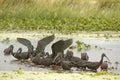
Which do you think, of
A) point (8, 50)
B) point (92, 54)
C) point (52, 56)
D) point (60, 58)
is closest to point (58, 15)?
point (92, 54)

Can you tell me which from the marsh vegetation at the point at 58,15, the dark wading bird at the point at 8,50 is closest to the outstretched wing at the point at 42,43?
the dark wading bird at the point at 8,50

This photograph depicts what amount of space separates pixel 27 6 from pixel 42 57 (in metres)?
12.8

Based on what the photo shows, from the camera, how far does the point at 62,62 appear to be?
14391mm

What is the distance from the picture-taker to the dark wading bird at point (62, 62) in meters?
14.3

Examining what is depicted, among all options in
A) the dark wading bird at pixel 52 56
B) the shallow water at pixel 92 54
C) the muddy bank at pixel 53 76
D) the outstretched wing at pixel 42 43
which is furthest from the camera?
the outstretched wing at pixel 42 43

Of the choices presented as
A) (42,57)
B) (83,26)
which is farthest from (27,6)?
(42,57)

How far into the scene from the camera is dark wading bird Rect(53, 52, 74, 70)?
14253mm

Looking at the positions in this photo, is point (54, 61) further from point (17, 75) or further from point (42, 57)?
point (17, 75)

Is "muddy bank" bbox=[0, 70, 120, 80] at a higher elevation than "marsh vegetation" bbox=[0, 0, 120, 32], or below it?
below

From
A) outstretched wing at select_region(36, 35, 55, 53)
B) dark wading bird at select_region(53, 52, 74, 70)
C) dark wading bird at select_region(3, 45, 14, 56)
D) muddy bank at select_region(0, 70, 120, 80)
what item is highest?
outstretched wing at select_region(36, 35, 55, 53)

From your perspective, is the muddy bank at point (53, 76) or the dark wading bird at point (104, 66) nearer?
the muddy bank at point (53, 76)

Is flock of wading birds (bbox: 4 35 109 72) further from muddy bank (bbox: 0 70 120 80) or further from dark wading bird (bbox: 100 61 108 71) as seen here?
muddy bank (bbox: 0 70 120 80)

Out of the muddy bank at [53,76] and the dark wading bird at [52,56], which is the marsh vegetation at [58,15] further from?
the muddy bank at [53,76]

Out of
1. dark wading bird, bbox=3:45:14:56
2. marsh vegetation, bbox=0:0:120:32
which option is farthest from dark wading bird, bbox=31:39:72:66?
marsh vegetation, bbox=0:0:120:32
